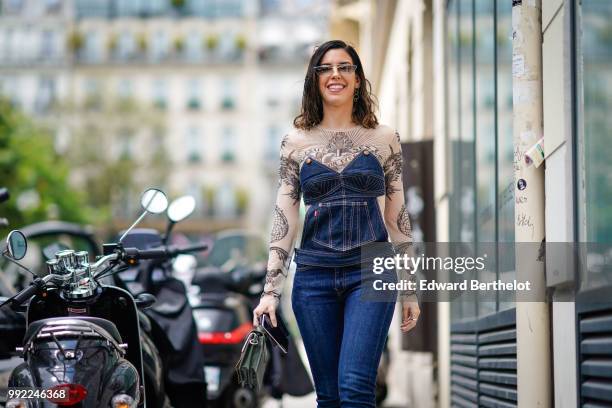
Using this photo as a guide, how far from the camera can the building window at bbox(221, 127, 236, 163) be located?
84.8 meters

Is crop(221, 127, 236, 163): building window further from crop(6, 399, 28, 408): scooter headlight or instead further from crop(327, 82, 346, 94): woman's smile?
crop(6, 399, 28, 408): scooter headlight

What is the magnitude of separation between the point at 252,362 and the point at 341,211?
0.67 meters

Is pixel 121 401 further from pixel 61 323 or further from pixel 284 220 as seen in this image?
pixel 284 220

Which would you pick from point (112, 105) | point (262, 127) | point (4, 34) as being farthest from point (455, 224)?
point (4, 34)

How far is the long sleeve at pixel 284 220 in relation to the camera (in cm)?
526

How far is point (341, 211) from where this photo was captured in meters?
5.09

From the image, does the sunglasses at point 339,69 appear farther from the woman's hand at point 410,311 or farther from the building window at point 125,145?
the building window at point 125,145

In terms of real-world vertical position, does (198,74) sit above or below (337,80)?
above

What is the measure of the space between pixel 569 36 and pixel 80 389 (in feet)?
7.98

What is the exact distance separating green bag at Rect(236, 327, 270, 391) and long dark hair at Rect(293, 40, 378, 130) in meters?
0.90

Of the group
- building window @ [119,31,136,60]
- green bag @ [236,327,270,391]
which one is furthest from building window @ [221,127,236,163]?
green bag @ [236,327,270,391]

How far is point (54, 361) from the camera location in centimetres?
507

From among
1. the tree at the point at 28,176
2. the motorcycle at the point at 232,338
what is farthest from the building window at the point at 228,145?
the motorcycle at the point at 232,338

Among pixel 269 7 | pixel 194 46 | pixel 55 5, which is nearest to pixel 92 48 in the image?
pixel 55 5
